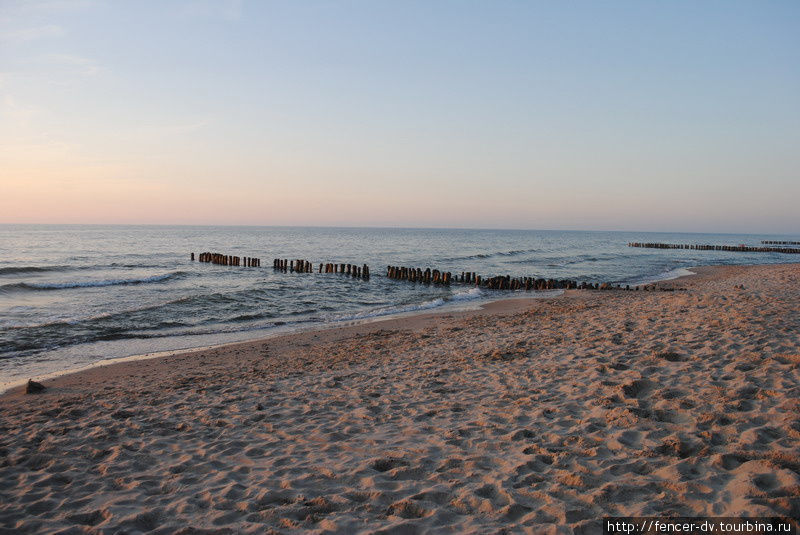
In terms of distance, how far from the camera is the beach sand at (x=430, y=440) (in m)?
3.57

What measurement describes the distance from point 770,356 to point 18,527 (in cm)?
858

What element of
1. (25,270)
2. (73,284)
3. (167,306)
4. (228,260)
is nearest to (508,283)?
(167,306)

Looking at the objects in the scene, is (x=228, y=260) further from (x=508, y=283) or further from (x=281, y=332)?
(x=281, y=332)

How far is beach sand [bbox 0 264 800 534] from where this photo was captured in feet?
11.7

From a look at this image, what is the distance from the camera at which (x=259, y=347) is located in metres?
11.0

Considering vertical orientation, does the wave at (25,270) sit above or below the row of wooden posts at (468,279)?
below

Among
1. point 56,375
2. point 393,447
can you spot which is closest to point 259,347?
point 56,375

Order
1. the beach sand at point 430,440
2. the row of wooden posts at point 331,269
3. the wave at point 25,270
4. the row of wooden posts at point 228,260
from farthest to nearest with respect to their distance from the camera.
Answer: the row of wooden posts at point 228,260 < the row of wooden posts at point 331,269 < the wave at point 25,270 < the beach sand at point 430,440

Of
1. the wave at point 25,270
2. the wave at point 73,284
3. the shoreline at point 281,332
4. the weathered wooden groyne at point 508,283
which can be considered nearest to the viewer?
the shoreline at point 281,332

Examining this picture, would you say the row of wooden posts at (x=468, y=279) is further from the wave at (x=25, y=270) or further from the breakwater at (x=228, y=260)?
the wave at (x=25, y=270)

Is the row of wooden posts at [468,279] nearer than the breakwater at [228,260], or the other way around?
the row of wooden posts at [468,279]

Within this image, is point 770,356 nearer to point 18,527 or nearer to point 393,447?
point 393,447

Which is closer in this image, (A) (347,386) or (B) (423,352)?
(A) (347,386)

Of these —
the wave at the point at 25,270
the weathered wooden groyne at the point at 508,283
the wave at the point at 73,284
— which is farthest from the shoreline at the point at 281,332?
the wave at the point at 25,270
